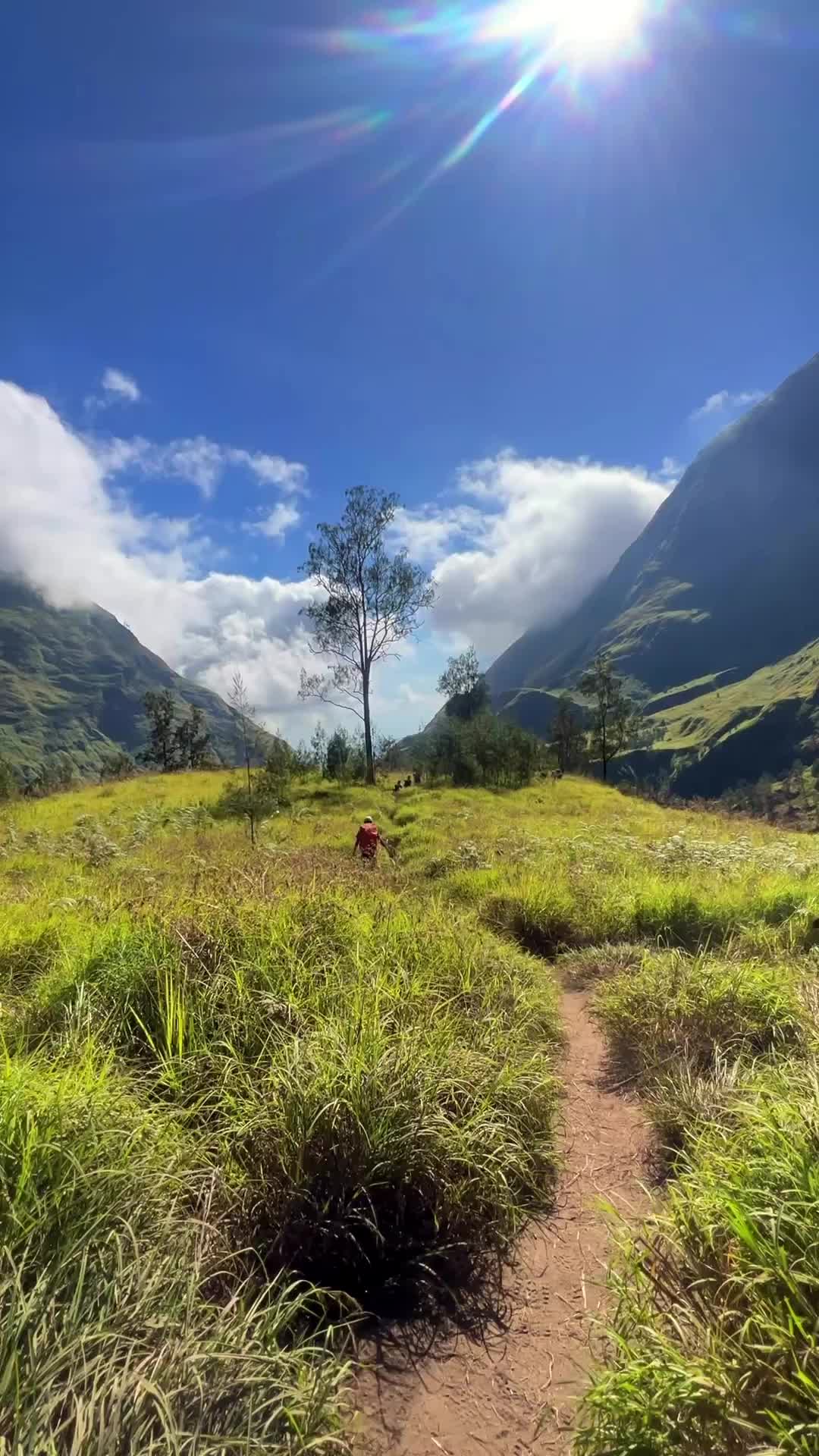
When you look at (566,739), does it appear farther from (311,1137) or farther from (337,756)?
(311,1137)

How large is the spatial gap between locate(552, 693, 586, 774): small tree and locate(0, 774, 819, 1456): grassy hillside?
153ft

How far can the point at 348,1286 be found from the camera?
2889 millimetres

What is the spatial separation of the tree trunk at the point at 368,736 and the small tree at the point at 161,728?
1160 inches

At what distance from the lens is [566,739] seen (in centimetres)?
5466

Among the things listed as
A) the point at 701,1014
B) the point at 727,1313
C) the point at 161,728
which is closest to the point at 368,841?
the point at 701,1014

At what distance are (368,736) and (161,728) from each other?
31.8 m

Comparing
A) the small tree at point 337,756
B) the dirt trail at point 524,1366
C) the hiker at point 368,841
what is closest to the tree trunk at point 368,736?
the small tree at point 337,756

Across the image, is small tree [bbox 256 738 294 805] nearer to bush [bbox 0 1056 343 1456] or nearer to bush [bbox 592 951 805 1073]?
bush [bbox 592 951 805 1073]

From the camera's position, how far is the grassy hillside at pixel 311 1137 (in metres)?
1.99

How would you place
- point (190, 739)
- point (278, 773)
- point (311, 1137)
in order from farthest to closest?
point (190, 739) < point (278, 773) < point (311, 1137)

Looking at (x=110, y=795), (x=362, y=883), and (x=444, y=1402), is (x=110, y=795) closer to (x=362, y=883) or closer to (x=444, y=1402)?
(x=362, y=883)

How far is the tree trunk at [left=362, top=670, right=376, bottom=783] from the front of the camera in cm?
2839

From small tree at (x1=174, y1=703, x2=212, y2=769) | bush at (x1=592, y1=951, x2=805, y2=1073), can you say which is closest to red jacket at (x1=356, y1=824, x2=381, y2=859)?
bush at (x1=592, y1=951, x2=805, y2=1073)

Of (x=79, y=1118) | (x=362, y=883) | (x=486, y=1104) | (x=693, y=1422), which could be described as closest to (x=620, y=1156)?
(x=486, y=1104)
